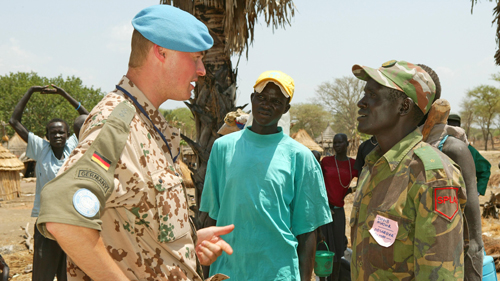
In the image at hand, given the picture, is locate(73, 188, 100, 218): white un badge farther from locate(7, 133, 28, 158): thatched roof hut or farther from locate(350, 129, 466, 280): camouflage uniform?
locate(7, 133, 28, 158): thatched roof hut

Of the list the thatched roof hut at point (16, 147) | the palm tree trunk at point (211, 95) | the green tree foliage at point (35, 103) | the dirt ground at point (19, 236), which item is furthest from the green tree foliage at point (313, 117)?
the palm tree trunk at point (211, 95)

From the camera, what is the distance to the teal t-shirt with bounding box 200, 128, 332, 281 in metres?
2.50

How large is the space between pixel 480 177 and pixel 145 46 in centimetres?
390

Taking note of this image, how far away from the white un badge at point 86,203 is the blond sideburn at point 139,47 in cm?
59

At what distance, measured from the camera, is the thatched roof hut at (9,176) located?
1556cm

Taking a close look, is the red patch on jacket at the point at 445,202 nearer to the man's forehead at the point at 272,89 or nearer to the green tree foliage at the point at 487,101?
the man's forehead at the point at 272,89

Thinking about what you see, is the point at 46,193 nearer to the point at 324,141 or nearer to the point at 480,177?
the point at 480,177

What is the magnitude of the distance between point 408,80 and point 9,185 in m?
17.8

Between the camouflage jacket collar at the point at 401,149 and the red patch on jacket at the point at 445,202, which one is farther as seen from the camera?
the camouflage jacket collar at the point at 401,149

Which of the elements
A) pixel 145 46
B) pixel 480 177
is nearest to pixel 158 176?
pixel 145 46

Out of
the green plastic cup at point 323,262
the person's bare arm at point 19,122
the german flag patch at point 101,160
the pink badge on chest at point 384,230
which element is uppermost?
the german flag patch at point 101,160

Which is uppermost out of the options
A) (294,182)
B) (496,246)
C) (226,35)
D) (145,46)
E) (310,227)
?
(226,35)

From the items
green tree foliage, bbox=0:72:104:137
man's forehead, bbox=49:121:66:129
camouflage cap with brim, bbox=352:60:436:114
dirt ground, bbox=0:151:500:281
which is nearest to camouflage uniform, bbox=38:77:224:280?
camouflage cap with brim, bbox=352:60:436:114

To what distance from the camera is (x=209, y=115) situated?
18.2 feet
